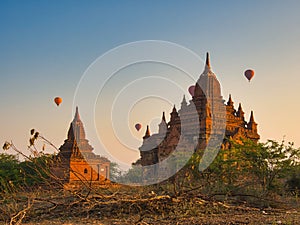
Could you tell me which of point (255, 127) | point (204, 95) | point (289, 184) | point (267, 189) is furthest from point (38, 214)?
point (255, 127)

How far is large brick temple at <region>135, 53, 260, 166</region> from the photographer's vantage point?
31.1 m

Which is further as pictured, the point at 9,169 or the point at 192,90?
the point at 192,90

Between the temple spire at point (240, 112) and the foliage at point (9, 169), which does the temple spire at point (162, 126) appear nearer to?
the temple spire at point (240, 112)

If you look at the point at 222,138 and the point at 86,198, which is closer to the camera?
the point at 86,198

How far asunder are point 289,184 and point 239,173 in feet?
7.90

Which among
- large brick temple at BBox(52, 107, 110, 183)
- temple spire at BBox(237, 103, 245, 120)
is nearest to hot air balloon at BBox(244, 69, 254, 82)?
temple spire at BBox(237, 103, 245, 120)

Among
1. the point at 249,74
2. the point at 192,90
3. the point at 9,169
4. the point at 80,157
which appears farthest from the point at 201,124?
the point at 9,169

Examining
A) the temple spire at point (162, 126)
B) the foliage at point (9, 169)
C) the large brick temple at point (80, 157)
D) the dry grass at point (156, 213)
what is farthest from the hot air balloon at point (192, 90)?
the dry grass at point (156, 213)

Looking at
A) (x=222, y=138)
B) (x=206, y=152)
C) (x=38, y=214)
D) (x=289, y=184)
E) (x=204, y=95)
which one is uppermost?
(x=204, y=95)

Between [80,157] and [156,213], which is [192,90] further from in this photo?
[156,213]

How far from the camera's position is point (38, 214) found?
10445mm

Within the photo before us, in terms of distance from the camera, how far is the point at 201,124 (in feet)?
103

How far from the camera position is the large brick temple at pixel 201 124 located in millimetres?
31094

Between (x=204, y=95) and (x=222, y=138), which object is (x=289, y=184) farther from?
(x=204, y=95)
